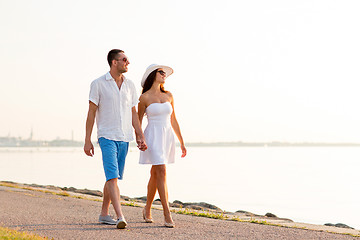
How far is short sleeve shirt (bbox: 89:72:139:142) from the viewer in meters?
7.28

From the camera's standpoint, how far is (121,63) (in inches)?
290

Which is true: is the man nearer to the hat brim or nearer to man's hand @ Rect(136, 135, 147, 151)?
man's hand @ Rect(136, 135, 147, 151)

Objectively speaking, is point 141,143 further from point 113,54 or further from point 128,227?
point 113,54

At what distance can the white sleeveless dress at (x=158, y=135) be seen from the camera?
758cm

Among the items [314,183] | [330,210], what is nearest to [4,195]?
[330,210]

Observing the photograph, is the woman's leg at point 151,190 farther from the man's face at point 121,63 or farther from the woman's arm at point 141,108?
the man's face at point 121,63

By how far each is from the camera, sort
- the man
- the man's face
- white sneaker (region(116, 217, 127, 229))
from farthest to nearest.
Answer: the man's face < the man < white sneaker (region(116, 217, 127, 229))

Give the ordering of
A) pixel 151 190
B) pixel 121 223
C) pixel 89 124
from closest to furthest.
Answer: pixel 121 223 → pixel 89 124 → pixel 151 190

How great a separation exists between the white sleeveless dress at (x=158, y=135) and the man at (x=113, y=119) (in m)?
0.19

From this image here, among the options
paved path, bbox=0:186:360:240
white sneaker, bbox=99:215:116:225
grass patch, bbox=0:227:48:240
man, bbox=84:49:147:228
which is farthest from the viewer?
white sneaker, bbox=99:215:116:225

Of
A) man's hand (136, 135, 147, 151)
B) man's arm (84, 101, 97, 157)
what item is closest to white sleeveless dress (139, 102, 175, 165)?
man's hand (136, 135, 147, 151)

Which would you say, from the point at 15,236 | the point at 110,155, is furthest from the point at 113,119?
the point at 15,236

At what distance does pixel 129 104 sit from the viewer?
7488 mm

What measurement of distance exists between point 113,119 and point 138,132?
415 millimetres
